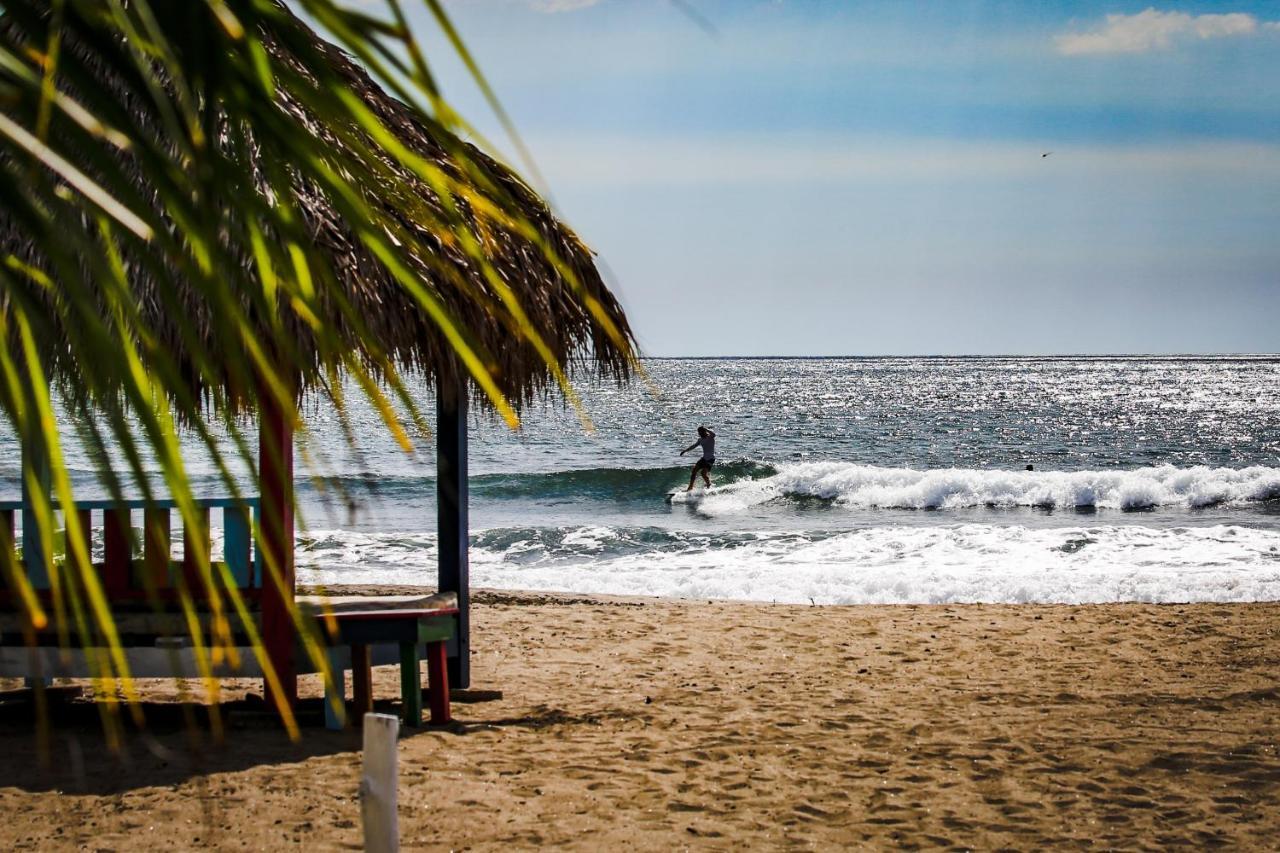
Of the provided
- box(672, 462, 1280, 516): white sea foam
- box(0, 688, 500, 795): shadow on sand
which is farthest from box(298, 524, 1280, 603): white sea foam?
box(672, 462, 1280, 516): white sea foam

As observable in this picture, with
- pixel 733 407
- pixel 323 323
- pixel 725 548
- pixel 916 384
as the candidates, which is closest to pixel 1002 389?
pixel 916 384

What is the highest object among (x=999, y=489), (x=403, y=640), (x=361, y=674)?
(x=403, y=640)

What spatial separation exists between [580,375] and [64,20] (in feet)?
23.9

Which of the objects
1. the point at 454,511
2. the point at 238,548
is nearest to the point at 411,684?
the point at 454,511

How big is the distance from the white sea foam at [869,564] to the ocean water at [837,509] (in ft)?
0.18

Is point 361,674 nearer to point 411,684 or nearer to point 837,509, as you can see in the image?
point 411,684

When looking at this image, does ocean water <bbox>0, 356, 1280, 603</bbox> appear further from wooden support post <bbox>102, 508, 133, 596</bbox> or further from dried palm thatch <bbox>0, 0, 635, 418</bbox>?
wooden support post <bbox>102, 508, 133, 596</bbox>

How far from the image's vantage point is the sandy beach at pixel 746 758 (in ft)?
15.7

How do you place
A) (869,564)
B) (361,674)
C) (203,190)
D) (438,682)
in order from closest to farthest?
(203,190) → (361,674) → (438,682) → (869,564)

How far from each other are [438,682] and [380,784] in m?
3.32

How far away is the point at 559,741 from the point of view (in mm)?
6020

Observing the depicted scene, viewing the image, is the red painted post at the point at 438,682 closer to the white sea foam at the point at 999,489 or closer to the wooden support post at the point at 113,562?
the wooden support post at the point at 113,562

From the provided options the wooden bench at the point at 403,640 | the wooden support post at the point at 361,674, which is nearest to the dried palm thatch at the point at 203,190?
the wooden bench at the point at 403,640

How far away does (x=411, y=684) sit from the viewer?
19.5 ft
